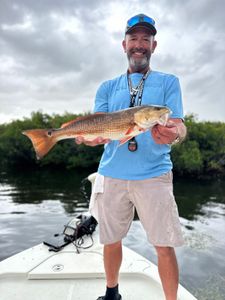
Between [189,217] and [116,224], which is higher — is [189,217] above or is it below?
below

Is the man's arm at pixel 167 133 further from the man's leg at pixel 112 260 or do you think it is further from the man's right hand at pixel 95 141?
the man's leg at pixel 112 260

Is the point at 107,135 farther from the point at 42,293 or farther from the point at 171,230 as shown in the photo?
the point at 42,293

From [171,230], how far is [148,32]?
2.02 meters

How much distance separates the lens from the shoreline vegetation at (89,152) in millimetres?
31406

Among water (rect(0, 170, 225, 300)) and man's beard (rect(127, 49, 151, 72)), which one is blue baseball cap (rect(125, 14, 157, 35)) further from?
water (rect(0, 170, 225, 300))

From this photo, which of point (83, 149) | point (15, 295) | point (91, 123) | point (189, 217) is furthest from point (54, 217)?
point (83, 149)

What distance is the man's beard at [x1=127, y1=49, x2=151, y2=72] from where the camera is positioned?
3141mm

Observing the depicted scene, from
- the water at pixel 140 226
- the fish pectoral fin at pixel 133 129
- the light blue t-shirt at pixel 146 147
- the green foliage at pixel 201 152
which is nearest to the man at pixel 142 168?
the light blue t-shirt at pixel 146 147

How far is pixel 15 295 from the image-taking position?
3512 millimetres

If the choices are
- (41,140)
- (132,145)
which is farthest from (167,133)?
(41,140)

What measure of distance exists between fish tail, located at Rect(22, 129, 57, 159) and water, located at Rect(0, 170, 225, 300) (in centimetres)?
498

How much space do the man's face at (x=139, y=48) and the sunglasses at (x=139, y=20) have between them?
0.23 feet

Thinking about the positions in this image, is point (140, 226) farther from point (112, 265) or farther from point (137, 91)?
point (137, 91)

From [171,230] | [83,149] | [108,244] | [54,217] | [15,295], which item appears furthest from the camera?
[83,149]
